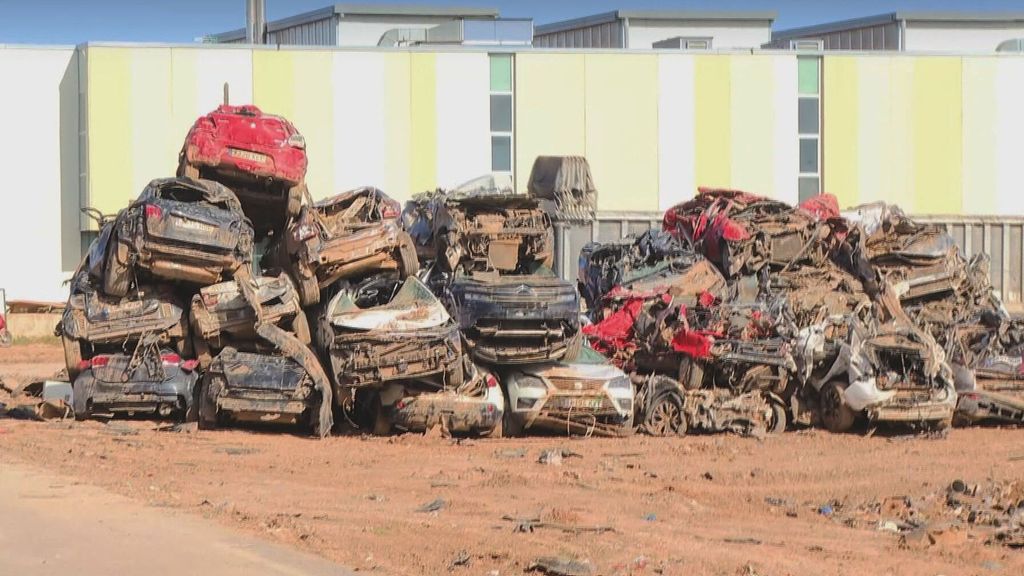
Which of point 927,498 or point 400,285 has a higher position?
point 400,285

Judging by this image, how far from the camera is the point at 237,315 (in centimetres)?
1909

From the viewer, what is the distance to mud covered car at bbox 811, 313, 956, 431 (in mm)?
19641

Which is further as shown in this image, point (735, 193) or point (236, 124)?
point (735, 193)

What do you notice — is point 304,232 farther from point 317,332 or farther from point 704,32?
point 704,32

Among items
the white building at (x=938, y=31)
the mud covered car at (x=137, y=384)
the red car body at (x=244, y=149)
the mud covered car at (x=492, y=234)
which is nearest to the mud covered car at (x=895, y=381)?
the mud covered car at (x=492, y=234)

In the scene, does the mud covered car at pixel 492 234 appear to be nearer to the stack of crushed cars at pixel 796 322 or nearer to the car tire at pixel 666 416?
the stack of crushed cars at pixel 796 322

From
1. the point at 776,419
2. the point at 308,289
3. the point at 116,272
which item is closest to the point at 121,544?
the point at 116,272

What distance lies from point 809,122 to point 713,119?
294 centimetres

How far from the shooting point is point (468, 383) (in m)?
18.8

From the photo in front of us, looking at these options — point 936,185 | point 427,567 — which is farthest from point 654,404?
point 936,185

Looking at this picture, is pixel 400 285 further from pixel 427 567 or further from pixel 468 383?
pixel 427 567

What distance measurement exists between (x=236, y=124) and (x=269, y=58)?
69.8 ft

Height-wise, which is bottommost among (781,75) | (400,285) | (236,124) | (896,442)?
(896,442)

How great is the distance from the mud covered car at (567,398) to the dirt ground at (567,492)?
1.18ft
